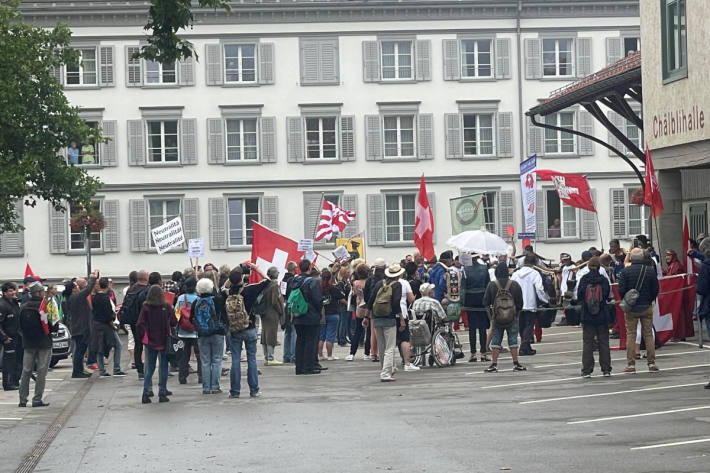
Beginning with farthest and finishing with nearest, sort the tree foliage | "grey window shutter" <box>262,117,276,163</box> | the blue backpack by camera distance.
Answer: "grey window shutter" <box>262,117,276,163</box>
the blue backpack
the tree foliage

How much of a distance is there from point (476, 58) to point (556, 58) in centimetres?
316

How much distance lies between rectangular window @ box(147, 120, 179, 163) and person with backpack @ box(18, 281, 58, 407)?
3464 cm

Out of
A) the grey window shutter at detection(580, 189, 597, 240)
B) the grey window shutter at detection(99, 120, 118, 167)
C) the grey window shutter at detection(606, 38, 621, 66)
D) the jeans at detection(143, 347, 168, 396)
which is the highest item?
the grey window shutter at detection(606, 38, 621, 66)

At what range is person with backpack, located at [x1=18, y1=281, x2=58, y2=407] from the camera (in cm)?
1855

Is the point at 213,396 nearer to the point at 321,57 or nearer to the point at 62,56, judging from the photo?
the point at 62,56

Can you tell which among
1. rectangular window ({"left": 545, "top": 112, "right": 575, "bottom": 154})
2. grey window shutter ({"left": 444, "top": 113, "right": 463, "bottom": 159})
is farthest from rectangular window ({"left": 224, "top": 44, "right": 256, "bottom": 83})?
rectangular window ({"left": 545, "top": 112, "right": 575, "bottom": 154})

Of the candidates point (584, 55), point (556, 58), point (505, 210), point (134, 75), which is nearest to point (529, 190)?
point (505, 210)

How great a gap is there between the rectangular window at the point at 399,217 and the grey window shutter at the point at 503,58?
584 centimetres

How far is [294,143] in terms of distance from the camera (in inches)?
2099

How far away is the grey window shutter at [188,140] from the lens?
173 ft

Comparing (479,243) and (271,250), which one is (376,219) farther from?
(271,250)

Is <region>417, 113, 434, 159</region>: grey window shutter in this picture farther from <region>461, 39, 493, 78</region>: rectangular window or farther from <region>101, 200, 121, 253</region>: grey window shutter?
<region>101, 200, 121, 253</region>: grey window shutter

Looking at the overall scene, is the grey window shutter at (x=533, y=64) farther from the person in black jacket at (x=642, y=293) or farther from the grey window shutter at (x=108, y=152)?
the person in black jacket at (x=642, y=293)

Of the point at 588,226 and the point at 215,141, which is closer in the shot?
the point at 215,141
